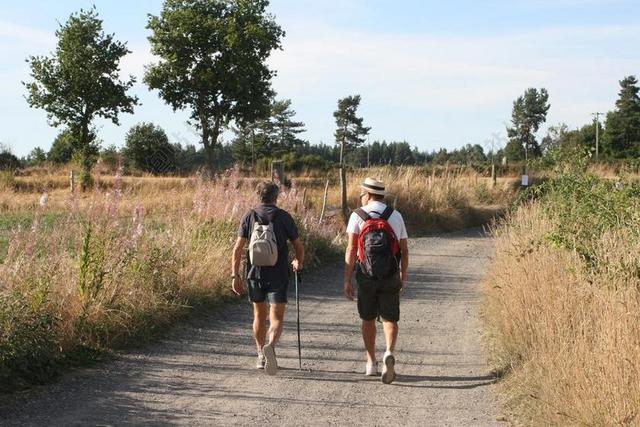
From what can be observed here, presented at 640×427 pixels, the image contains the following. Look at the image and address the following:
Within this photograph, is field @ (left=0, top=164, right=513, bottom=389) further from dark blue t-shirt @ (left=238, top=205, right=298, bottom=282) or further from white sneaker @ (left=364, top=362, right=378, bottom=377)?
white sneaker @ (left=364, top=362, right=378, bottom=377)

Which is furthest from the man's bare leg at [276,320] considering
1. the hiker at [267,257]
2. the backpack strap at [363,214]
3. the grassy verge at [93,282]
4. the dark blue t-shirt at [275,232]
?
the grassy verge at [93,282]

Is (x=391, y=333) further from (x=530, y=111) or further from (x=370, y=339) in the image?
(x=530, y=111)

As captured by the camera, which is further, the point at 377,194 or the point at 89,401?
the point at 377,194

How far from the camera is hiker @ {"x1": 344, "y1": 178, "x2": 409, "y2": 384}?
725 centimetres

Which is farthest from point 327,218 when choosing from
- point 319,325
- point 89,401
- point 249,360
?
point 89,401

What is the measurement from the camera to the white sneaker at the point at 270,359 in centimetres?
728

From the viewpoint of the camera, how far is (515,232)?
11727 mm

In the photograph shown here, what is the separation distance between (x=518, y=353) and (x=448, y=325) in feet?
8.56

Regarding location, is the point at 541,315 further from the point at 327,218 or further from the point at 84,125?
the point at 84,125

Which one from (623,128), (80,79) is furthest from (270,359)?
(623,128)

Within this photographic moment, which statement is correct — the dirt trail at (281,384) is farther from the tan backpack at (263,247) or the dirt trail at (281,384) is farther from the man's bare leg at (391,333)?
the tan backpack at (263,247)

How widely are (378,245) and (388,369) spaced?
1154 mm

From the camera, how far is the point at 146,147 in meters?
Answer: 50.9

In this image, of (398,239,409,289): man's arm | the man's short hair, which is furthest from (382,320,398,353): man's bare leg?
the man's short hair
